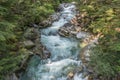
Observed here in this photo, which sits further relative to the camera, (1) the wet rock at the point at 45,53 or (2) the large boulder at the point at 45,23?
(2) the large boulder at the point at 45,23

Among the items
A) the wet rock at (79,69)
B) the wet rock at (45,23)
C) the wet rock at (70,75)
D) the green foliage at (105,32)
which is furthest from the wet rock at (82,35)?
the wet rock at (70,75)

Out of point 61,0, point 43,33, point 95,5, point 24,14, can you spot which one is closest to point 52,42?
point 43,33

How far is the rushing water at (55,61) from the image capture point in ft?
28.0

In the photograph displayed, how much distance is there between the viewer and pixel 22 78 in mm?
8375

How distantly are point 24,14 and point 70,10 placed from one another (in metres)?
4.61

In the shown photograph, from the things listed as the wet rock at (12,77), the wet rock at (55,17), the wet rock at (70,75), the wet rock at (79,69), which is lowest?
the wet rock at (55,17)

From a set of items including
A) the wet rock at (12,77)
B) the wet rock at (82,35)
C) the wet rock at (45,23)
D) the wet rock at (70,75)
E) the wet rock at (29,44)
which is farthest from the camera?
the wet rock at (45,23)

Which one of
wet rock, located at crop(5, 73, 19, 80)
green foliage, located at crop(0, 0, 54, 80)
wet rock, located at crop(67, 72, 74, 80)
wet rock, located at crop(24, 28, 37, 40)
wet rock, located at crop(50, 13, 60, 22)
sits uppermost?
green foliage, located at crop(0, 0, 54, 80)

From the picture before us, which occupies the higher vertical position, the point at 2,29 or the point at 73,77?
the point at 2,29

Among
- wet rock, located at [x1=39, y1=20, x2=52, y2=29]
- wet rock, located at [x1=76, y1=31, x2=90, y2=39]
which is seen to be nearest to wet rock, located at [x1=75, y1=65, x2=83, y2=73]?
wet rock, located at [x1=76, y1=31, x2=90, y2=39]

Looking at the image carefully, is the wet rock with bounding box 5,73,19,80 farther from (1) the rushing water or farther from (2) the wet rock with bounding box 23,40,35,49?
(2) the wet rock with bounding box 23,40,35,49

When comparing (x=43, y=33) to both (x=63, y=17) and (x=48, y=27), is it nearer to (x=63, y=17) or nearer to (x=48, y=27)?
(x=48, y=27)

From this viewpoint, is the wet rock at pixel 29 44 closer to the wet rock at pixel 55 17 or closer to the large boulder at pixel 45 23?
the large boulder at pixel 45 23

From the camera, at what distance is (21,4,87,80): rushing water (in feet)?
28.0
